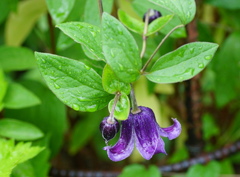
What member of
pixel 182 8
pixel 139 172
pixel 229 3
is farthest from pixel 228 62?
pixel 182 8

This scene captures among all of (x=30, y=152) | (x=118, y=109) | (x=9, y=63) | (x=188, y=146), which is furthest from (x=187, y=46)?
(x=188, y=146)

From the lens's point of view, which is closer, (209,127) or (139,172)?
(139,172)

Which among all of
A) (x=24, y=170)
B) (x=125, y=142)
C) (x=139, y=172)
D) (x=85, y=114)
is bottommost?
(x=85, y=114)

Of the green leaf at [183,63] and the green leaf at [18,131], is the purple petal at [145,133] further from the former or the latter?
the green leaf at [18,131]

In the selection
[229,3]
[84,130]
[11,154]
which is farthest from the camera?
[84,130]

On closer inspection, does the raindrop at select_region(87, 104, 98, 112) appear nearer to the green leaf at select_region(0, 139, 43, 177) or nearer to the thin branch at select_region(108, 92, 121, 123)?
the thin branch at select_region(108, 92, 121, 123)

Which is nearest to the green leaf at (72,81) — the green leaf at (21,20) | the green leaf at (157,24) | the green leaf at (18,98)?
the green leaf at (157,24)

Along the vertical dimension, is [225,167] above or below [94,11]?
below

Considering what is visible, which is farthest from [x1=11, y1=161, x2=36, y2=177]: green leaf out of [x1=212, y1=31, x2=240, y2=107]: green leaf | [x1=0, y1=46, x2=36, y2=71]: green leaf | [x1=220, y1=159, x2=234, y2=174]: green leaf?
[x1=220, y1=159, x2=234, y2=174]: green leaf

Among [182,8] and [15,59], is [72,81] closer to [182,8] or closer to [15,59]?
[182,8]
